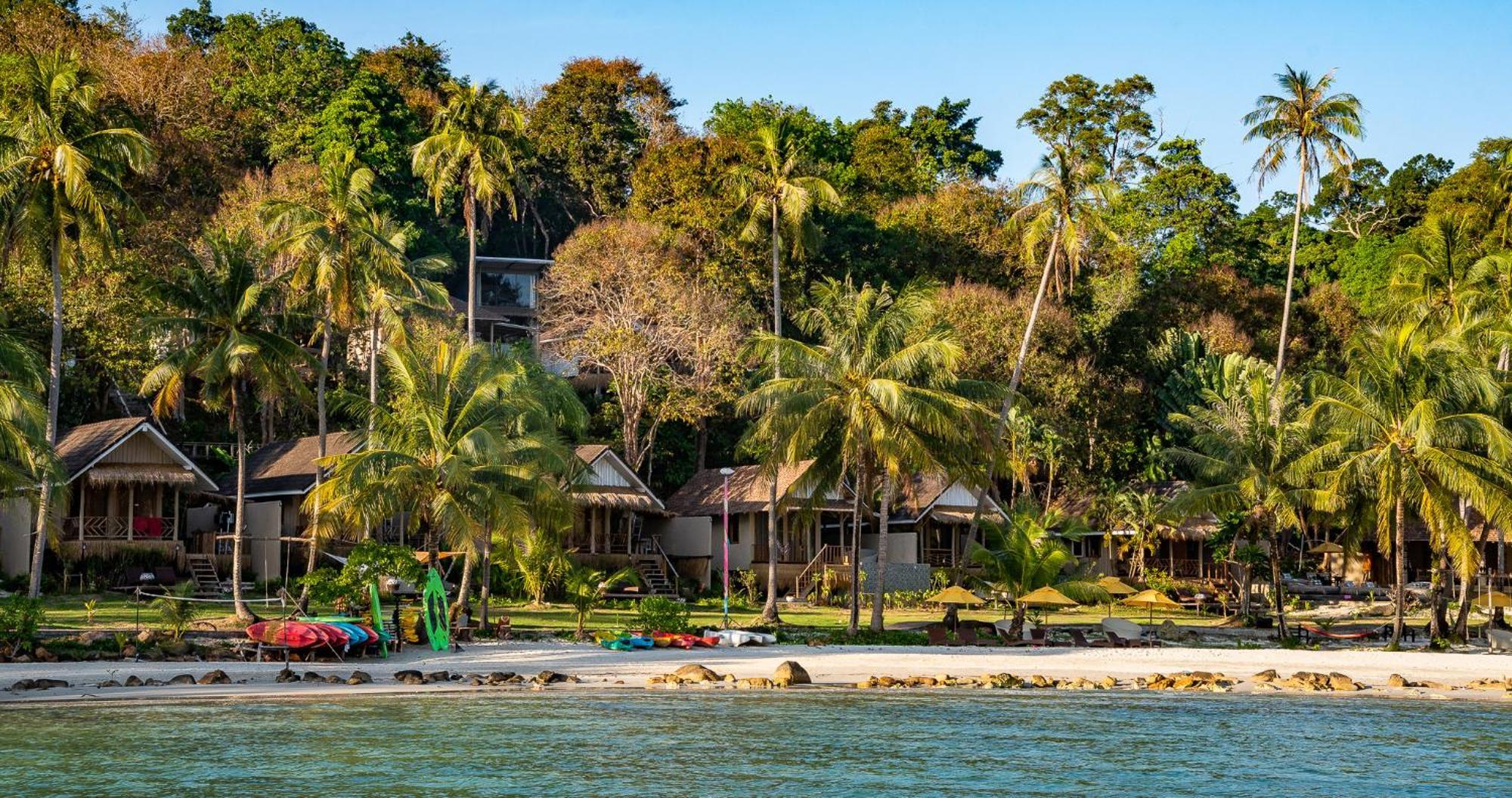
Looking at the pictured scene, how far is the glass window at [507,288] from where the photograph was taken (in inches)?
2756

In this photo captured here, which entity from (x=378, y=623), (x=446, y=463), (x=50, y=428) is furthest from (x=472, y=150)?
(x=378, y=623)

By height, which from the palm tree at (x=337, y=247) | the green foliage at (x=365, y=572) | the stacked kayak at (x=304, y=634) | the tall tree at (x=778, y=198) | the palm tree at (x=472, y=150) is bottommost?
the stacked kayak at (x=304, y=634)

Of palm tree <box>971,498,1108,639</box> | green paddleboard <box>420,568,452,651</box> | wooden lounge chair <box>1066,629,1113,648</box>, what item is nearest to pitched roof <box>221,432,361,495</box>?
green paddleboard <box>420,568,452,651</box>

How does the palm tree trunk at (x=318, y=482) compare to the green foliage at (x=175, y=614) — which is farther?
the palm tree trunk at (x=318, y=482)

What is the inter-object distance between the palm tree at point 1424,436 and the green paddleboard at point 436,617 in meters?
20.0

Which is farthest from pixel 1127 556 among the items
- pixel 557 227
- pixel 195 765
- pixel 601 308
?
pixel 195 765

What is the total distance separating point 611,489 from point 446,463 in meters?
14.7

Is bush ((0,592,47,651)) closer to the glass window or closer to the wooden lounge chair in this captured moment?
the wooden lounge chair

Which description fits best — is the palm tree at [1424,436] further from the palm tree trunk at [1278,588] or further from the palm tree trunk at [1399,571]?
the palm tree trunk at [1278,588]

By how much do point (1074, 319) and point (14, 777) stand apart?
45074 mm

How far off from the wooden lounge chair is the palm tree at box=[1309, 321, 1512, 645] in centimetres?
648

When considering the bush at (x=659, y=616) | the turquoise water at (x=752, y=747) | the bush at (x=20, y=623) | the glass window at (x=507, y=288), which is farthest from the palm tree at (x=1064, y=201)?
the glass window at (x=507, y=288)

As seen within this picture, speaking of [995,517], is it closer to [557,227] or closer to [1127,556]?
[1127,556]

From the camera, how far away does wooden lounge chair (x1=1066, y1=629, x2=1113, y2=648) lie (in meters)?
36.8
